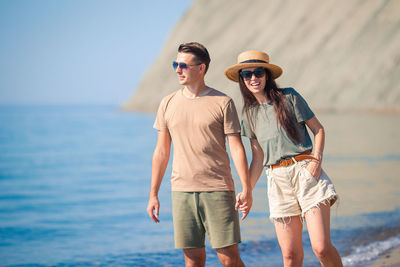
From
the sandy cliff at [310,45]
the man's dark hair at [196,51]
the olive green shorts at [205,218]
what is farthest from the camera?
the sandy cliff at [310,45]

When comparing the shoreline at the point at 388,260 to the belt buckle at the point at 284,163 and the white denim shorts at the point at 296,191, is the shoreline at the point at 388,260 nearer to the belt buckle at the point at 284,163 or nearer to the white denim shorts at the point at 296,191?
the white denim shorts at the point at 296,191

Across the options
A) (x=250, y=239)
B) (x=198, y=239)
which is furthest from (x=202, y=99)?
(x=250, y=239)

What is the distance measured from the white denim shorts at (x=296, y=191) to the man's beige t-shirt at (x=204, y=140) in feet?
1.31

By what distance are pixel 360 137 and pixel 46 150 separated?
15272mm

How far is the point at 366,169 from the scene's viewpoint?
15.4 meters

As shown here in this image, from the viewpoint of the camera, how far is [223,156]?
4156 millimetres

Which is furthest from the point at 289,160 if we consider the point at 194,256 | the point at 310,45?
the point at 310,45

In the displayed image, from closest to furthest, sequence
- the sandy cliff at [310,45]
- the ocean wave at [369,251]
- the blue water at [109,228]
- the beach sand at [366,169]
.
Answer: the ocean wave at [369,251], the blue water at [109,228], the beach sand at [366,169], the sandy cliff at [310,45]

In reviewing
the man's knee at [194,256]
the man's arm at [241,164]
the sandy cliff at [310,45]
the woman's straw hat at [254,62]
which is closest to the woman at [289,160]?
the woman's straw hat at [254,62]

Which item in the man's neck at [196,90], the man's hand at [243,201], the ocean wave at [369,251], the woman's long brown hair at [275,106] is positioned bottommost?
the ocean wave at [369,251]

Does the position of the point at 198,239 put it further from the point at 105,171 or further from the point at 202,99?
the point at 105,171

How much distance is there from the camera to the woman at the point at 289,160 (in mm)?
4191

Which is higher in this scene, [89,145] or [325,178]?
[89,145]

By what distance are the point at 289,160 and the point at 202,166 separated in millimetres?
667
